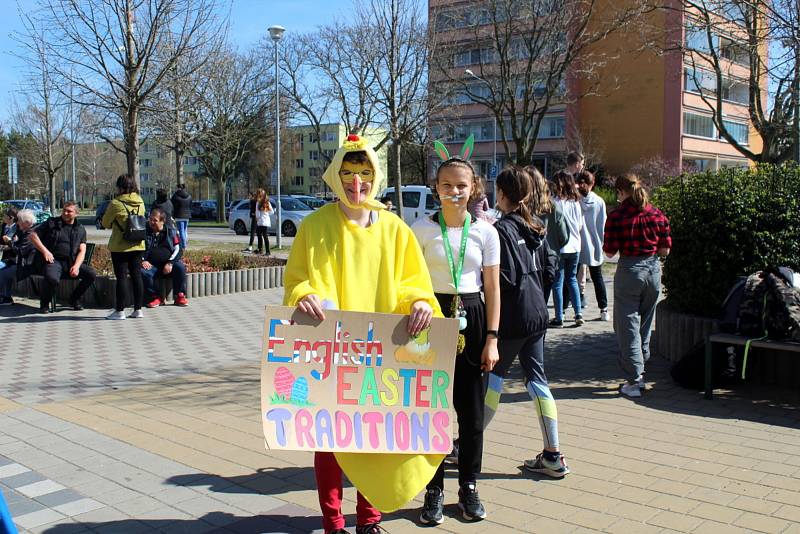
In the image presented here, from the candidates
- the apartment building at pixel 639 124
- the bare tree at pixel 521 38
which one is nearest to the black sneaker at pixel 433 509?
the bare tree at pixel 521 38

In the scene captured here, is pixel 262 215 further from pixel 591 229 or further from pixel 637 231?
pixel 637 231

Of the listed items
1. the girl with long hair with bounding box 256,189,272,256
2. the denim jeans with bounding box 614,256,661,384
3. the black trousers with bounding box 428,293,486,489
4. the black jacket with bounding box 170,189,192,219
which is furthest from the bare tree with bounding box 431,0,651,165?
the black trousers with bounding box 428,293,486,489

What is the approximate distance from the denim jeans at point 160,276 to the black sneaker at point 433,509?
8.63m

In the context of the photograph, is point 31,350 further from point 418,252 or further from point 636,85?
point 636,85

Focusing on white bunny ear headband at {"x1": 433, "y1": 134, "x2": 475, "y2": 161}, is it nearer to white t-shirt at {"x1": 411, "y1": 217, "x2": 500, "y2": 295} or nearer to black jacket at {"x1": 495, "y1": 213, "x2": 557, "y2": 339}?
white t-shirt at {"x1": 411, "y1": 217, "x2": 500, "y2": 295}

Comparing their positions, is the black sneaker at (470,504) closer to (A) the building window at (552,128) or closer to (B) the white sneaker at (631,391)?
(B) the white sneaker at (631,391)

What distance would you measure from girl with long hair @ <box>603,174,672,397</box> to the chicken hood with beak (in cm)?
334

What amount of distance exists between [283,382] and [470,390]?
3.46 feet

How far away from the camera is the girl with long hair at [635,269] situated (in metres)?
6.32

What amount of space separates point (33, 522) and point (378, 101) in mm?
27853

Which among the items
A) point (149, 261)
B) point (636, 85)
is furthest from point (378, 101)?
point (636, 85)

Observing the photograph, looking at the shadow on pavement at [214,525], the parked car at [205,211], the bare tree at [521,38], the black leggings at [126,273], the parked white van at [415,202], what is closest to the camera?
the shadow on pavement at [214,525]

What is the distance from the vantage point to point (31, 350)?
8.43 m

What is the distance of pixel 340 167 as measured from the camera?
3639 millimetres
